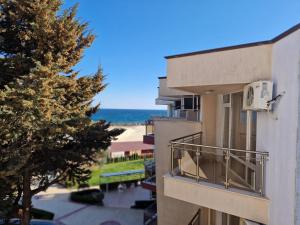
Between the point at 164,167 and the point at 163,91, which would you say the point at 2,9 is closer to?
the point at 163,91

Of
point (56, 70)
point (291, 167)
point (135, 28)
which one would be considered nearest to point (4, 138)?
point (56, 70)

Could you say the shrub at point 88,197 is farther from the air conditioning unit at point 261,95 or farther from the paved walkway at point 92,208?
the air conditioning unit at point 261,95

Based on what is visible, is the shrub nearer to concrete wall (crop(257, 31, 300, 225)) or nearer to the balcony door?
the balcony door

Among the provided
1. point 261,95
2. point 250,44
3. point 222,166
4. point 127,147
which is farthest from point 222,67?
point 127,147

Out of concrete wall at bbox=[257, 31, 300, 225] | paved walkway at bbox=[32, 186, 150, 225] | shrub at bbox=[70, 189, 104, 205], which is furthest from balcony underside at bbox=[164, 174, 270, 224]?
shrub at bbox=[70, 189, 104, 205]

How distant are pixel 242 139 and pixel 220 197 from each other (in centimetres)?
226

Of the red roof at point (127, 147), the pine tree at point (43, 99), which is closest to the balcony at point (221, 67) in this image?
the pine tree at point (43, 99)

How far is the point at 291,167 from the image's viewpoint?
3.50 m

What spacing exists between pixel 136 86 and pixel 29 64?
67369 millimetres

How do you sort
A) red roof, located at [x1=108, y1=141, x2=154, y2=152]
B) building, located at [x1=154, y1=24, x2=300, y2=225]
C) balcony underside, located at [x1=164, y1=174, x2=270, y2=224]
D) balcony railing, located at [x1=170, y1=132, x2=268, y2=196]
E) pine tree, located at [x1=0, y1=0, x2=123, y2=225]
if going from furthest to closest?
red roof, located at [x1=108, y1=141, x2=154, y2=152] < pine tree, located at [x1=0, y1=0, x2=123, y2=225] < balcony railing, located at [x1=170, y1=132, x2=268, y2=196] < balcony underside, located at [x1=164, y1=174, x2=270, y2=224] < building, located at [x1=154, y1=24, x2=300, y2=225]

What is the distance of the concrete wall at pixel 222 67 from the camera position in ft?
16.0

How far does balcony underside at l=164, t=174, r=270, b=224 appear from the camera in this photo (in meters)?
4.69

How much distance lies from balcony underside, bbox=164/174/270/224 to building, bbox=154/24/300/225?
18 millimetres

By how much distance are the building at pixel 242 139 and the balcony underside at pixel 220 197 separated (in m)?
0.02
